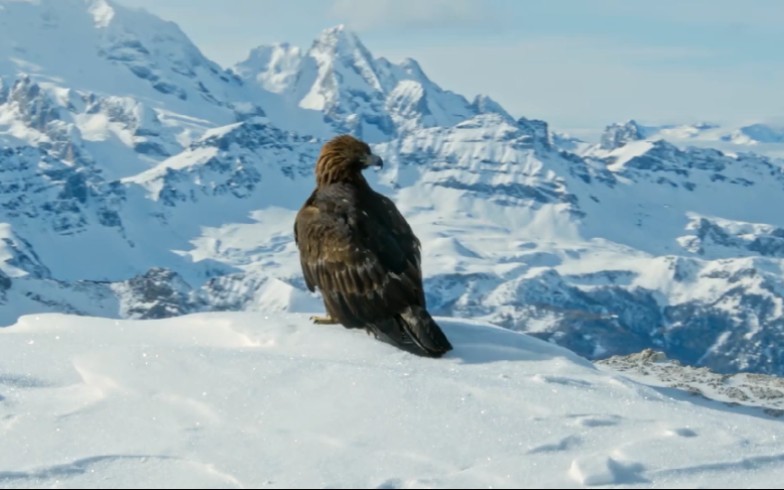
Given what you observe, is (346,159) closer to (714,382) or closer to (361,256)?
(361,256)

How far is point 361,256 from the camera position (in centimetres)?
1438

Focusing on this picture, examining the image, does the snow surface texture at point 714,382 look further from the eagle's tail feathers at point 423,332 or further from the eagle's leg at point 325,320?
the eagle's leg at point 325,320

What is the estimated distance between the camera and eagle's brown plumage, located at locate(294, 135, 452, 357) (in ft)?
45.5

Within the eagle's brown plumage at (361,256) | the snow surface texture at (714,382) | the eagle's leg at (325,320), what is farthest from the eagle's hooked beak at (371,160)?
the snow surface texture at (714,382)

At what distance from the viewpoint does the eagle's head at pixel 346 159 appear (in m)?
15.2

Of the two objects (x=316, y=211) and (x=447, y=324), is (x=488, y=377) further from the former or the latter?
(x=316, y=211)

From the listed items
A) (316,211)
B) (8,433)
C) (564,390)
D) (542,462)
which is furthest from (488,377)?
(8,433)

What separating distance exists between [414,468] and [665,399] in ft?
12.5

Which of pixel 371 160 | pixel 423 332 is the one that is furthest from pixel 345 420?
pixel 371 160

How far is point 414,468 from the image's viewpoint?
30.9 feet

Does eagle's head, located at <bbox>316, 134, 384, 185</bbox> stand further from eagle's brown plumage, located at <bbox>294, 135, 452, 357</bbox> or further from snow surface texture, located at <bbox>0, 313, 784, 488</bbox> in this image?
snow surface texture, located at <bbox>0, 313, 784, 488</bbox>

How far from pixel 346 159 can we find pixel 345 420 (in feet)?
17.2

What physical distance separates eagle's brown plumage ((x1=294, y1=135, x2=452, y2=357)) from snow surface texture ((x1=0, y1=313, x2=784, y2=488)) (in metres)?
0.33

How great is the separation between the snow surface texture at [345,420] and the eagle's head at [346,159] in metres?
2.16
